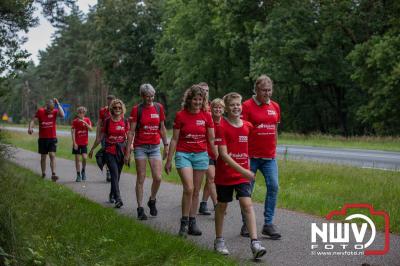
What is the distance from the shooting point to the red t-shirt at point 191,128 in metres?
7.64

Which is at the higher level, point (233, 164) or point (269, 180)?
point (233, 164)

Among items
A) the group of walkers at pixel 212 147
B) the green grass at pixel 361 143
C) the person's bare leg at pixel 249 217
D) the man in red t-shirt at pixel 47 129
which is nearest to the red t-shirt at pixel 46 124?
the man in red t-shirt at pixel 47 129

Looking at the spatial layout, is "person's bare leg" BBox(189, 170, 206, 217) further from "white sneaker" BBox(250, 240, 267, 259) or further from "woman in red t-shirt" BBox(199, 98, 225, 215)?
"white sneaker" BBox(250, 240, 267, 259)

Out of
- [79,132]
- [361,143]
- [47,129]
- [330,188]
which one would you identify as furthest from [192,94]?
[361,143]

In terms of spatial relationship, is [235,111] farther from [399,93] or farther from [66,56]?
[66,56]

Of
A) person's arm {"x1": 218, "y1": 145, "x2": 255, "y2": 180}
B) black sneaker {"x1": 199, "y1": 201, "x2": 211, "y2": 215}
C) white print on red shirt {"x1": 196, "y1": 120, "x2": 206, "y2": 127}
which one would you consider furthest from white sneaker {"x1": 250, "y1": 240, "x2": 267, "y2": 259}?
black sneaker {"x1": 199, "y1": 201, "x2": 211, "y2": 215}

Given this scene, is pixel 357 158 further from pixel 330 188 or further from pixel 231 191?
pixel 231 191

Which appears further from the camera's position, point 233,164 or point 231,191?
point 231,191

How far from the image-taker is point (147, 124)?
8969mm

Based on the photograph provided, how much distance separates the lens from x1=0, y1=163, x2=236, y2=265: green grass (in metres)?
5.88

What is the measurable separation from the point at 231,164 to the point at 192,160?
1.36 m

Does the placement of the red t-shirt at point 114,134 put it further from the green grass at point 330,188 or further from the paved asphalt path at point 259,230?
the green grass at point 330,188

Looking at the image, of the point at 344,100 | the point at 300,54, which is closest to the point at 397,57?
the point at 300,54

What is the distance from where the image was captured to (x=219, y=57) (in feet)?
153
